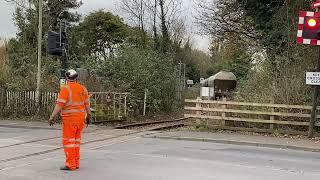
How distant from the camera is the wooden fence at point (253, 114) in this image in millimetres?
17844

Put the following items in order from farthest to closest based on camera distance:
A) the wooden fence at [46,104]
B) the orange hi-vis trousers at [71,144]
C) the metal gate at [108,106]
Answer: the wooden fence at [46,104]
the metal gate at [108,106]
the orange hi-vis trousers at [71,144]

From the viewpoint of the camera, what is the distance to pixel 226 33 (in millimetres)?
37219

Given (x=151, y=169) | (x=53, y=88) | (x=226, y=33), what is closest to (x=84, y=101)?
(x=151, y=169)

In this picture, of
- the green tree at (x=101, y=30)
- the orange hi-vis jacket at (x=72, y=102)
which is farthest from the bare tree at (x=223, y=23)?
the orange hi-vis jacket at (x=72, y=102)

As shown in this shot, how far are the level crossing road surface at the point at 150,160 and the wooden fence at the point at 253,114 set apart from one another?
10.00 ft

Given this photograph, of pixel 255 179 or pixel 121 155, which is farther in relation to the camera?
→ pixel 121 155

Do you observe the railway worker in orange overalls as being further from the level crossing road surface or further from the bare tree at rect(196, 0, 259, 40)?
the bare tree at rect(196, 0, 259, 40)

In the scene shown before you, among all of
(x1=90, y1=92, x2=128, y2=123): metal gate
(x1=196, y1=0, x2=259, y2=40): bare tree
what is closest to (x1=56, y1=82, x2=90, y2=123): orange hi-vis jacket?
(x1=90, y1=92, x2=128, y2=123): metal gate

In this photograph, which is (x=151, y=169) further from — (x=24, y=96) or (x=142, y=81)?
(x=142, y=81)

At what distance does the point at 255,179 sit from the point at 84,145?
243 inches

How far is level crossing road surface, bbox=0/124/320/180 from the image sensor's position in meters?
9.72

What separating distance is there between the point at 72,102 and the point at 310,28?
9.01m

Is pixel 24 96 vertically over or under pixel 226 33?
under

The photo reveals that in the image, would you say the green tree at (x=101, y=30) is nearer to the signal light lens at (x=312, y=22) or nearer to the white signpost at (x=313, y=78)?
the white signpost at (x=313, y=78)
